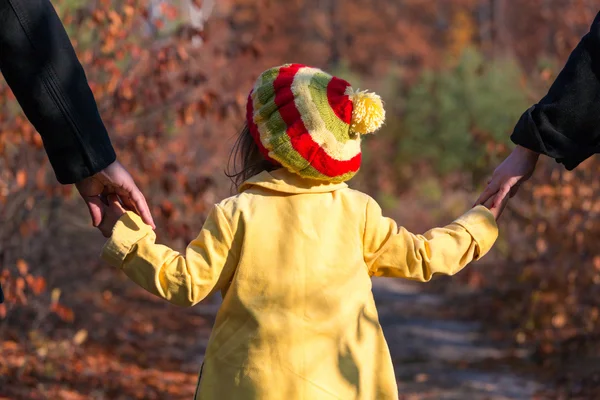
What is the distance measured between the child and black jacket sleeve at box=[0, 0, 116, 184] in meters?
0.22

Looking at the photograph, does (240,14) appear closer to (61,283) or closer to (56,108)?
(61,283)

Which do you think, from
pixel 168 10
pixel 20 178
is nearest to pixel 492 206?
pixel 20 178

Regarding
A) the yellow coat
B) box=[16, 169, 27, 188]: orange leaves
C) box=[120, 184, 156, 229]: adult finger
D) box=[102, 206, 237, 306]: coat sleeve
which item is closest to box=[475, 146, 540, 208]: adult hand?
the yellow coat

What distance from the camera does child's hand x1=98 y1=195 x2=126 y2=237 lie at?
2955 millimetres

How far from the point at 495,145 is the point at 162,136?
102 inches

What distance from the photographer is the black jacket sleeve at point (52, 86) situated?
106 inches

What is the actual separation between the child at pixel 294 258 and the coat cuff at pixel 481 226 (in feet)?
0.46

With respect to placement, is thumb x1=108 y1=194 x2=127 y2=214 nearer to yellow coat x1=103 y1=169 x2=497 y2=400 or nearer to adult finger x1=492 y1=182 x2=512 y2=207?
yellow coat x1=103 y1=169 x2=497 y2=400

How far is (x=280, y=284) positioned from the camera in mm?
2826

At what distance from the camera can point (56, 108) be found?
2.74m

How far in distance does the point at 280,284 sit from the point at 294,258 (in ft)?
0.28

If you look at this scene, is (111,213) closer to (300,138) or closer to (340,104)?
(300,138)

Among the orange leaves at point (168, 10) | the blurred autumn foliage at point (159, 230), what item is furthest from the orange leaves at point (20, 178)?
the orange leaves at point (168, 10)

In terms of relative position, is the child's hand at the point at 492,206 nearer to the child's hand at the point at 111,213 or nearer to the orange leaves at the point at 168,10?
the child's hand at the point at 111,213
